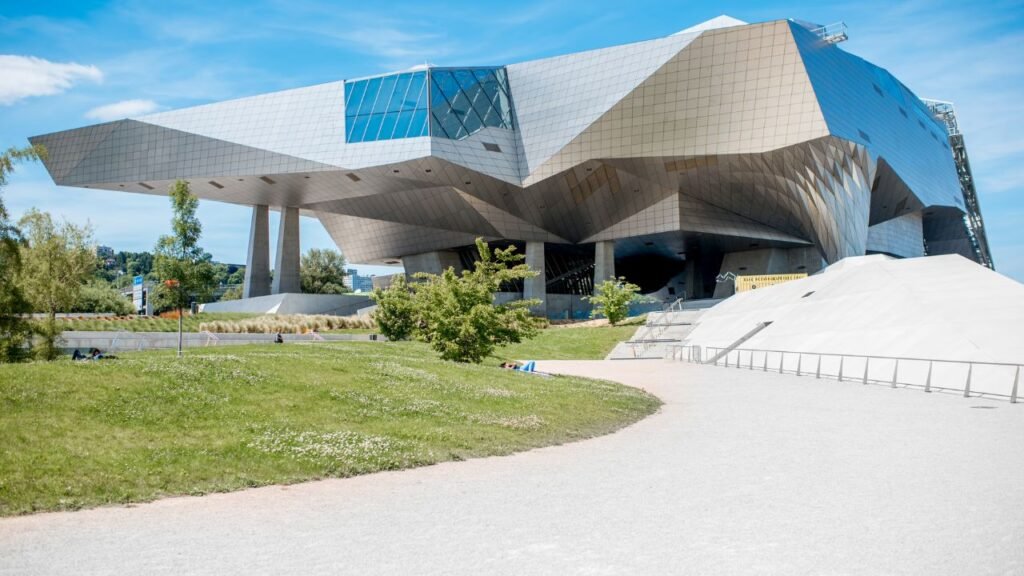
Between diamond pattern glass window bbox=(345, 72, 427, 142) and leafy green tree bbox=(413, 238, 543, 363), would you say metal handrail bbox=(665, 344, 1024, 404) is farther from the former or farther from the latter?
diamond pattern glass window bbox=(345, 72, 427, 142)

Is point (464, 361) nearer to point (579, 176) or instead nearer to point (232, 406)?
point (232, 406)

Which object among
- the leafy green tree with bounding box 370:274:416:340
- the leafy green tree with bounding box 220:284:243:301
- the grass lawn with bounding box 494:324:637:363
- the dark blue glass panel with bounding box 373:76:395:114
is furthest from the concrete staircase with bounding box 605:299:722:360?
the leafy green tree with bounding box 220:284:243:301

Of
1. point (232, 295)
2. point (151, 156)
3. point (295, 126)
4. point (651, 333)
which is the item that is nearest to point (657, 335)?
point (651, 333)

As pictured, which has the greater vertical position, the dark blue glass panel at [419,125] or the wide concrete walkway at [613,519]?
the dark blue glass panel at [419,125]

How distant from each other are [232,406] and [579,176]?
47.7 m

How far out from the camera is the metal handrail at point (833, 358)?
1789 cm

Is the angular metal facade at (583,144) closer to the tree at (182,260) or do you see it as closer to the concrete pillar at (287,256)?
the concrete pillar at (287,256)

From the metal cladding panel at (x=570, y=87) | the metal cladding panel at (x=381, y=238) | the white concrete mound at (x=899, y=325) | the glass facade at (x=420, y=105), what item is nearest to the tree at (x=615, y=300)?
the metal cladding panel at (x=570, y=87)

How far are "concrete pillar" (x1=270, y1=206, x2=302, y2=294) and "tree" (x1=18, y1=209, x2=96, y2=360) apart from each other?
2334cm

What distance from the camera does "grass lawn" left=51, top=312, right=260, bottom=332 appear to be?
40250mm

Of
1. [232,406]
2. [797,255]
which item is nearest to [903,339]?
[232,406]

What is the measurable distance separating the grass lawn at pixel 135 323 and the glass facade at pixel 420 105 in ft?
51.5

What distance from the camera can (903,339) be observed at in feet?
77.1

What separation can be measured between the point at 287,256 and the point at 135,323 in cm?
2091
